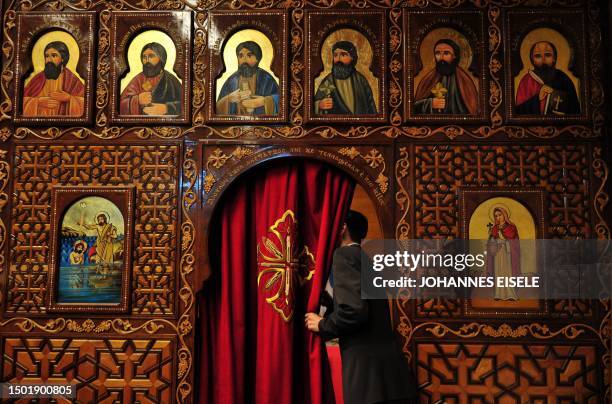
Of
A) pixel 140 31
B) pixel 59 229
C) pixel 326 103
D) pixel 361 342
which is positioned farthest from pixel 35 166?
pixel 361 342

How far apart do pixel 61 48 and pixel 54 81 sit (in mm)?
237

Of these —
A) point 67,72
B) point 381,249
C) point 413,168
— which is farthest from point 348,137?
point 67,72

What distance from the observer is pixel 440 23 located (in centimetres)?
367

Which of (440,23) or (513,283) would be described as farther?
(440,23)

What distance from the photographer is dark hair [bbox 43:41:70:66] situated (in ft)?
12.3

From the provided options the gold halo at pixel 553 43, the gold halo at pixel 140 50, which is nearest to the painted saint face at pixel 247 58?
the gold halo at pixel 140 50

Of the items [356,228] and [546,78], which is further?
[546,78]

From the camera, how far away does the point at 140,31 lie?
3758mm

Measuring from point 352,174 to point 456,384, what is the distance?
145 centimetres

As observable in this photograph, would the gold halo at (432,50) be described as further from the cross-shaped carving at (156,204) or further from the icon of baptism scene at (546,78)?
the cross-shaped carving at (156,204)

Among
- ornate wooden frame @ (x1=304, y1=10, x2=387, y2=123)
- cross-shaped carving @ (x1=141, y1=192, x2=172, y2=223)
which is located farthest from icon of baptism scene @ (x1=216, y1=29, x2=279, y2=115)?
cross-shaped carving @ (x1=141, y1=192, x2=172, y2=223)

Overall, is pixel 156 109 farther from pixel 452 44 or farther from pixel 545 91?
pixel 545 91

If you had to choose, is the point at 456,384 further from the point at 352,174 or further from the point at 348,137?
the point at 348,137

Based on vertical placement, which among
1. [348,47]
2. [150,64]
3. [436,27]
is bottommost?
[150,64]
